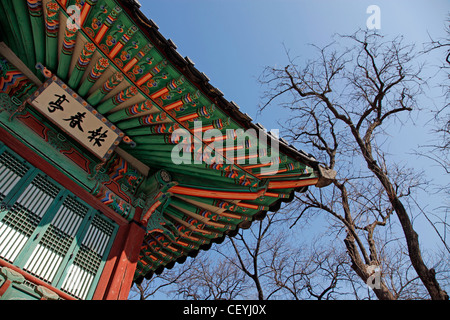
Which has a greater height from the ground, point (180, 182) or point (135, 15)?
point (135, 15)

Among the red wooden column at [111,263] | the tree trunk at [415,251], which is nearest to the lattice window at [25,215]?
the red wooden column at [111,263]

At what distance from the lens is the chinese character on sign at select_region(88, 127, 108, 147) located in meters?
5.60

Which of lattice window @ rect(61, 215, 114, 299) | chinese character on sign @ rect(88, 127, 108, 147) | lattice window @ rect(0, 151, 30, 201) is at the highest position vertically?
chinese character on sign @ rect(88, 127, 108, 147)

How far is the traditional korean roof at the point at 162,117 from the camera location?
4711 millimetres

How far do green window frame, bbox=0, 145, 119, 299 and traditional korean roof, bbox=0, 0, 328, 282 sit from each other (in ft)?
3.69

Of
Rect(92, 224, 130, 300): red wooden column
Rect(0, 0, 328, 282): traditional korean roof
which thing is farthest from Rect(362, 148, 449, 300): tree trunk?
Rect(92, 224, 130, 300): red wooden column

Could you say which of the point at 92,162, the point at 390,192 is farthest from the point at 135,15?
the point at 390,192

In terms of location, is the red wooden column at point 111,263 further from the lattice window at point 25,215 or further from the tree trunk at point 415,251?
the tree trunk at point 415,251

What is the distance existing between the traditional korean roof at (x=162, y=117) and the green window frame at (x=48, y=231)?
44.3 inches

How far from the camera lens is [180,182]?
6.41 metres

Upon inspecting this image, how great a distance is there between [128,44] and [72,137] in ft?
6.17

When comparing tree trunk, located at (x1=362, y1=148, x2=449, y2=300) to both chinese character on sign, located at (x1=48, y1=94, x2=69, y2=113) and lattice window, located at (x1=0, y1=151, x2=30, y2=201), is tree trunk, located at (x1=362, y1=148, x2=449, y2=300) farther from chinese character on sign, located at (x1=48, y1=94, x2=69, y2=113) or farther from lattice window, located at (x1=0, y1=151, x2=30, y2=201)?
lattice window, located at (x1=0, y1=151, x2=30, y2=201)
